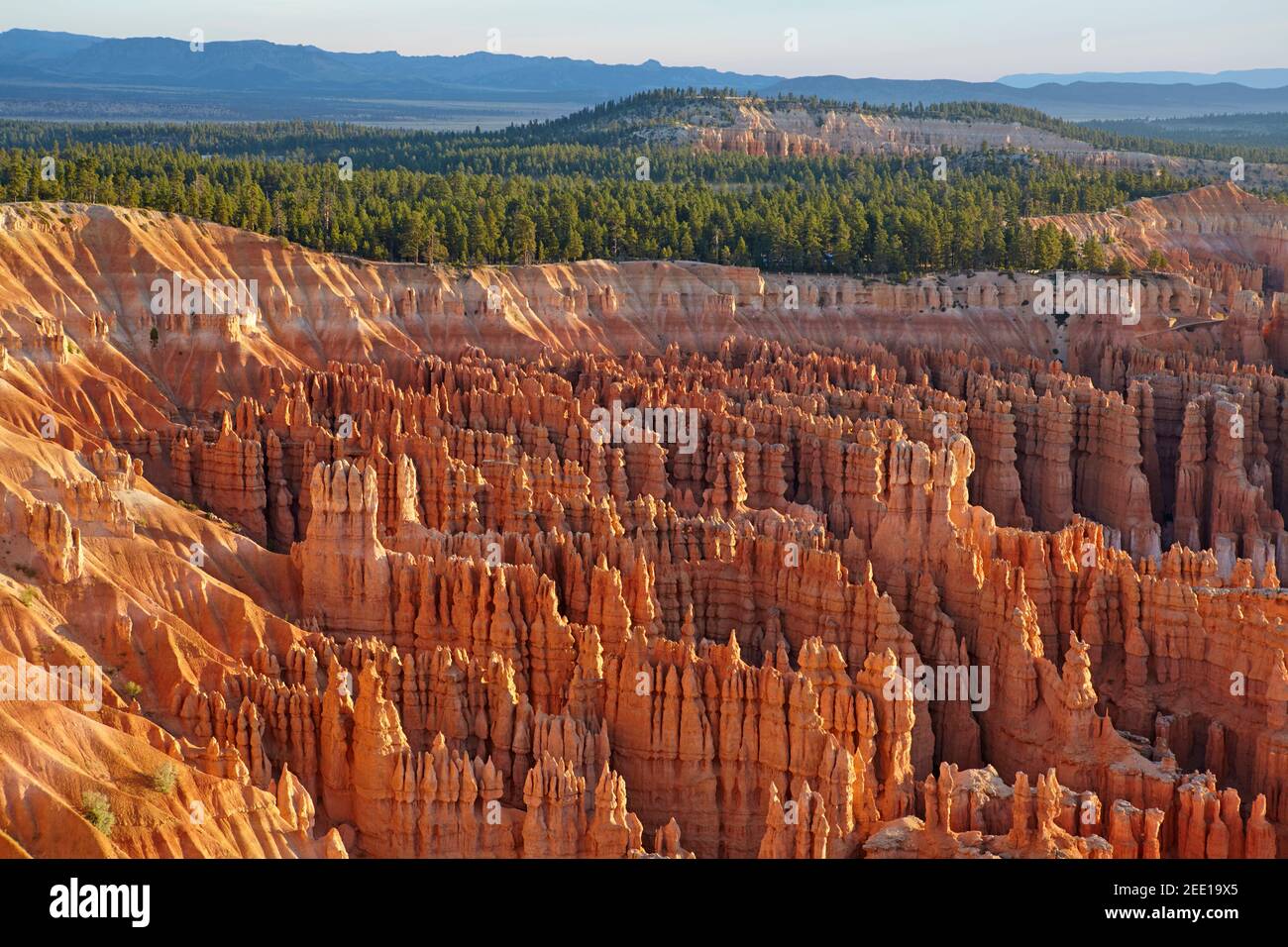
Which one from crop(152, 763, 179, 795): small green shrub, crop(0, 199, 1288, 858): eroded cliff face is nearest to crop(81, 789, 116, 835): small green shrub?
crop(0, 199, 1288, 858): eroded cliff face

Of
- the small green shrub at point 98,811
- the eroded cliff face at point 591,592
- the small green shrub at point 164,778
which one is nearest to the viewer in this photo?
the small green shrub at point 98,811

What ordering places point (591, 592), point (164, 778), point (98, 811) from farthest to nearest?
1. point (591, 592)
2. point (164, 778)
3. point (98, 811)

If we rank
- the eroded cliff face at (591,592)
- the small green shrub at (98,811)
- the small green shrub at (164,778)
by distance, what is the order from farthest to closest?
1. the eroded cliff face at (591,592)
2. the small green shrub at (164,778)
3. the small green shrub at (98,811)

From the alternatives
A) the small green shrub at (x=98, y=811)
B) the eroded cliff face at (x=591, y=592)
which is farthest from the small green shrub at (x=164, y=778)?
the small green shrub at (x=98, y=811)

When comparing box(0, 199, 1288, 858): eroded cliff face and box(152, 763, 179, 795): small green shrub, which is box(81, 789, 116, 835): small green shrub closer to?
box(0, 199, 1288, 858): eroded cliff face

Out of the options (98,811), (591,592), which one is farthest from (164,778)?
(591,592)

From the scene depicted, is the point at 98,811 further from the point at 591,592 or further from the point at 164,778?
the point at 591,592

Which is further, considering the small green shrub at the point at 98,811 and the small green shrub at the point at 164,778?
the small green shrub at the point at 164,778

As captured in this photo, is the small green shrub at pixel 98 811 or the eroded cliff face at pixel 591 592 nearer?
the small green shrub at pixel 98 811

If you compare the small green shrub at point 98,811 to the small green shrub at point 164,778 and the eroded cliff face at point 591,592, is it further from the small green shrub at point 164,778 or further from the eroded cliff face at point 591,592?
the small green shrub at point 164,778
